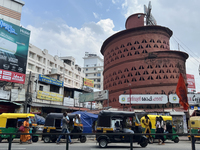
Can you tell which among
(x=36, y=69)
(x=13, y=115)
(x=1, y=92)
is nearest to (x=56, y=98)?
(x=1, y=92)

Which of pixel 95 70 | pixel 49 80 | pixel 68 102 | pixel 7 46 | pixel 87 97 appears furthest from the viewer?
pixel 95 70

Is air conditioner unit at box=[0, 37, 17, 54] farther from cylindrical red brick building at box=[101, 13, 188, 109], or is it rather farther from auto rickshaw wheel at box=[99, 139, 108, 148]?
auto rickshaw wheel at box=[99, 139, 108, 148]

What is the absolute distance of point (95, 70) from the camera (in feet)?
268

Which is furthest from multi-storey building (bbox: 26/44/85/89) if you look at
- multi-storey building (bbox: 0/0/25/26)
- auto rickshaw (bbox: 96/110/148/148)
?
auto rickshaw (bbox: 96/110/148/148)

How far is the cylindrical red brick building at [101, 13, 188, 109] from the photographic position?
105ft

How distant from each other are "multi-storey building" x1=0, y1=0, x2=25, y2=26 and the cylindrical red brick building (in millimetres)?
20534

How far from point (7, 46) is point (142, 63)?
2205cm

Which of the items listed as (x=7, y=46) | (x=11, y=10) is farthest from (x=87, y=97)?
(x=11, y=10)

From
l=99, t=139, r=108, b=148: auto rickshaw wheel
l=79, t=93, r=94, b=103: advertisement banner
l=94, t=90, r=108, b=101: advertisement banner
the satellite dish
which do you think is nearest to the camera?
l=99, t=139, r=108, b=148: auto rickshaw wheel

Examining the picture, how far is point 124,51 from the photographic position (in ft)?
119

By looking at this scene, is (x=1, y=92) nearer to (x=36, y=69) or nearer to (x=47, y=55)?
(x=36, y=69)

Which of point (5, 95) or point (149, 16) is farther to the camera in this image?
point (149, 16)

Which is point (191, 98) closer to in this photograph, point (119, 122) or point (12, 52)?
point (119, 122)

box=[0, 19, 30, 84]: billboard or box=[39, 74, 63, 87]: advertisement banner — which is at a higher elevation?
box=[0, 19, 30, 84]: billboard
